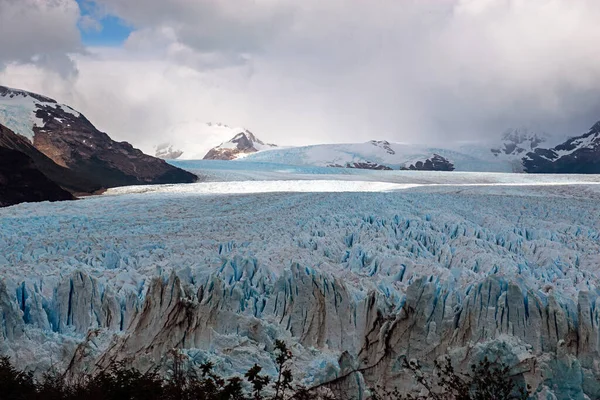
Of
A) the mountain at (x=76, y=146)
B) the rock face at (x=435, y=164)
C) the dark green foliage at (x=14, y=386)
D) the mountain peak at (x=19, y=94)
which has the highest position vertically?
the mountain peak at (x=19, y=94)

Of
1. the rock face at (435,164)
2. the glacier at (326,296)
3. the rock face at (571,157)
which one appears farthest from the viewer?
the rock face at (571,157)

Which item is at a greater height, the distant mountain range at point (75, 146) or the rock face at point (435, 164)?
the distant mountain range at point (75, 146)

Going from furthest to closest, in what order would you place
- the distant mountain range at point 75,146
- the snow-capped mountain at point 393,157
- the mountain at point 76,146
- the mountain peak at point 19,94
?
the snow-capped mountain at point 393,157
the mountain peak at point 19,94
the mountain at point 76,146
the distant mountain range at point 75,146

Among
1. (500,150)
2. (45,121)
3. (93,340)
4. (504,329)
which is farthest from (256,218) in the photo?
(500,150)

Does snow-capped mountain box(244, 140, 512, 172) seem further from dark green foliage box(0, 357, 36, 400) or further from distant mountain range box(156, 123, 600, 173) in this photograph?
dark green foliage box(0, 357, 36, 400)

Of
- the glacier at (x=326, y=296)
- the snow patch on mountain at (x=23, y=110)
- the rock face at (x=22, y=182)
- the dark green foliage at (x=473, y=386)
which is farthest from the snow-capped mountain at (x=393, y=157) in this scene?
the dark green foliage at (x=473, y=386)

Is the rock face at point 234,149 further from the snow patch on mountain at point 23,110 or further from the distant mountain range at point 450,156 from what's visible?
the snow patch on mountain at point 23,110

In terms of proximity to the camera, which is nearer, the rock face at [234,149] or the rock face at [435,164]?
the rock face at [435,164]
